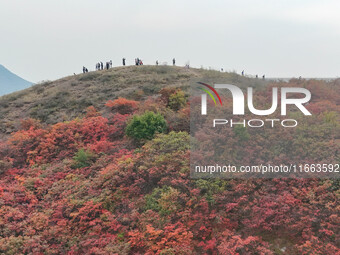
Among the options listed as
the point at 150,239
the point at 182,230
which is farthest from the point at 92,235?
the point at 182,230

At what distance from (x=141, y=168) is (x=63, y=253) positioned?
150 inches

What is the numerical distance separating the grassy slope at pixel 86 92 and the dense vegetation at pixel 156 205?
26.4ft

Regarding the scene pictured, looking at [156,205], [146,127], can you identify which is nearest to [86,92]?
[146,127]

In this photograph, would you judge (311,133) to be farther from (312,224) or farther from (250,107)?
(312,224)

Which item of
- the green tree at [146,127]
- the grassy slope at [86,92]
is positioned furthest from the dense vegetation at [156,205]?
the grassy slope at [86,92]

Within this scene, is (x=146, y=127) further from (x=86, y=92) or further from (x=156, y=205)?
(x=86, y=92)

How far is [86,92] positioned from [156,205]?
1905 cm

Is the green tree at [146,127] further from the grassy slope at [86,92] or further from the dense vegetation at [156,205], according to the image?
the grassy slope at [86,92]

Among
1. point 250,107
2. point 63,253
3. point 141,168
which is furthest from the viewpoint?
point 250,107

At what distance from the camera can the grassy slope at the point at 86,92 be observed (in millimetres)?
22453

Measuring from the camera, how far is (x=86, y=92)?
26469 mm

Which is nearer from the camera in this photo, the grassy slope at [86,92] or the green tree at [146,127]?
the green tree at [146,127]

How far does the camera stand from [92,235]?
9.31 metres

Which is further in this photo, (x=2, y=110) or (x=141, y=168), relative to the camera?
(x=2, y=110)
